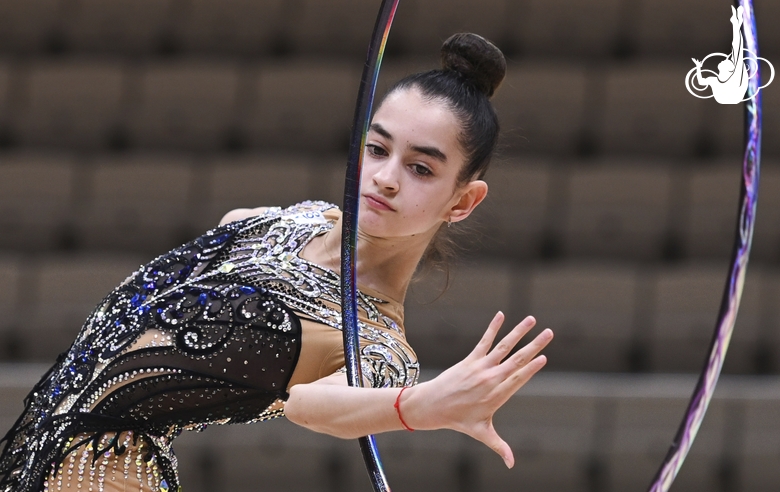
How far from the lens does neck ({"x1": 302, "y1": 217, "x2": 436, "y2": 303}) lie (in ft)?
5.19

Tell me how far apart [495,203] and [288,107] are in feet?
3.00

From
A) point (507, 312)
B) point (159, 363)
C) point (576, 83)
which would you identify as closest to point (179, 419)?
point (159, 363)

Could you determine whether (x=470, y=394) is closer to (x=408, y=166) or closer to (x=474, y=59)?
(x=408, y=166)

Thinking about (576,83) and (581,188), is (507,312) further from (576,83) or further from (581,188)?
(576,83)

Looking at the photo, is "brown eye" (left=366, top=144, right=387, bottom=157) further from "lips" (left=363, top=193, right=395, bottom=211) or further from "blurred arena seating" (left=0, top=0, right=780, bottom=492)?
"blurred arena seating" (left=0, top=0, right=780, bottom=492)

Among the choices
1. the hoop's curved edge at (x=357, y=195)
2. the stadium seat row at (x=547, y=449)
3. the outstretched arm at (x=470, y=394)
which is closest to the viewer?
the outstretched arm at (x=470, y=394)

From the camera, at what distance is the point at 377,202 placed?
1.51 metres

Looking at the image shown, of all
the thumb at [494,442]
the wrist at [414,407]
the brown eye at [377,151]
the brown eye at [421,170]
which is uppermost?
the brown eye at [377,151]

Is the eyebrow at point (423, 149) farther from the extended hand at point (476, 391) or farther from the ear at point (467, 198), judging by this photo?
the extended hand at point (476, 391)

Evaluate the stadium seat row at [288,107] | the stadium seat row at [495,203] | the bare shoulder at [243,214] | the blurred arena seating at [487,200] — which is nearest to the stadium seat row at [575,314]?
the blurred arena seating at [487,200]

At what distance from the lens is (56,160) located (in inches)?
155

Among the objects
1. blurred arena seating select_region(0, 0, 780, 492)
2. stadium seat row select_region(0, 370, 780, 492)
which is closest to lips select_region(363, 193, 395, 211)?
blurred arena seating select_region(0, 0, 780, 492)

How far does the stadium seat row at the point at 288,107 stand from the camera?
3.92 metres

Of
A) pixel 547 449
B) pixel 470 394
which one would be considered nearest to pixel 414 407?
pixel 470 394
